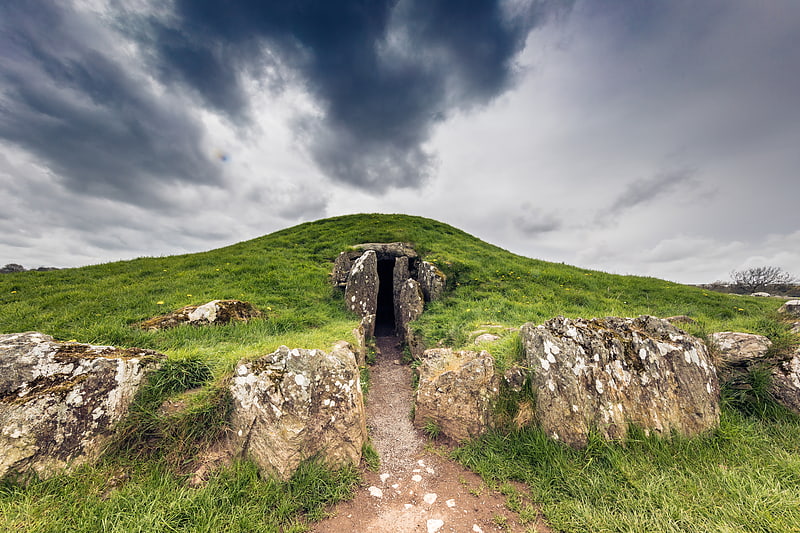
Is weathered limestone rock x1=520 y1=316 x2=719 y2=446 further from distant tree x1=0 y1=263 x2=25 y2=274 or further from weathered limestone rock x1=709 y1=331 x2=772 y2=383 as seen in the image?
distant tree x1=0 y1=263 x2=25 y2=274

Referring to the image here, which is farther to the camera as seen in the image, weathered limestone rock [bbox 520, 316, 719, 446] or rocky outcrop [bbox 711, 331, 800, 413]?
rocky outcrop [bbox 711, 331, 800, 413]

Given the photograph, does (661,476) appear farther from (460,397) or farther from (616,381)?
(460,397)

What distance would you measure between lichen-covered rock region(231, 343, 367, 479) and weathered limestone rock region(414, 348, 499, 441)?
144 centimetres

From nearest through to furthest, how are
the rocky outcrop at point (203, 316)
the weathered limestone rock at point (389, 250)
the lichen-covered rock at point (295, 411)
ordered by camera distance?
the lichen-covered rock at point (295, 411), the rocky outcrop at point (203, 316), the weathered limestone rock at point (389, 250)

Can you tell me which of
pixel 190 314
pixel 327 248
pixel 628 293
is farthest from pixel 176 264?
pixel 628 293

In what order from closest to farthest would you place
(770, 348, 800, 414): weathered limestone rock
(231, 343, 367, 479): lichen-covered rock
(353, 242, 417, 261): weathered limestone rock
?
(231, 343, 367, 479): lichen-covered rock < (770, 348, 800, 414): weathered limestone rock < (353, 242, 417, 261): weathered limestone rock

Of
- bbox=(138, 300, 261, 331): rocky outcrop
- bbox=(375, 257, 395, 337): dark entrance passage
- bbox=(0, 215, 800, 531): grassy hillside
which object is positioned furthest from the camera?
A: bbox=(375, 257, 395, 337): dark entrance passage

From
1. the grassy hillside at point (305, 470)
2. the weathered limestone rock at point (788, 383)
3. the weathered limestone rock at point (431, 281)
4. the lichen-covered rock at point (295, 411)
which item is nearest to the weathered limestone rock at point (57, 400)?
the grassy hillside at point (305, 470)

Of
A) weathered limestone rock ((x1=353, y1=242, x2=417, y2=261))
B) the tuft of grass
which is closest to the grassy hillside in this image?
the tuft of grass

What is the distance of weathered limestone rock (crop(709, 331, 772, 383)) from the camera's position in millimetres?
5805

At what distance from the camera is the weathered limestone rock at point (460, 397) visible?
542 cm

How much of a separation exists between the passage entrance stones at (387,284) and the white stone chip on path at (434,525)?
235 inches

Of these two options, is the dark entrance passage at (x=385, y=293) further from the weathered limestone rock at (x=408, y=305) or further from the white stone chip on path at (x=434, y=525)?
the white stone chip on path at (x=434, y=525)

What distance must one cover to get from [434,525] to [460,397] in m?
2.13
